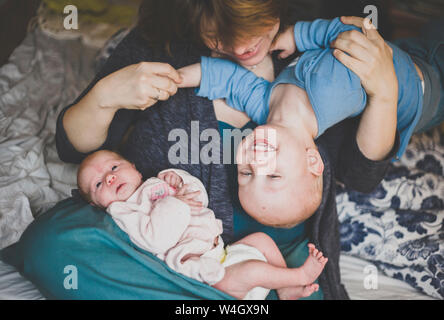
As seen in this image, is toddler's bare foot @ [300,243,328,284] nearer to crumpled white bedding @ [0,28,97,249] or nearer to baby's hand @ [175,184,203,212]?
baby's hand @ [175,184,203,212]

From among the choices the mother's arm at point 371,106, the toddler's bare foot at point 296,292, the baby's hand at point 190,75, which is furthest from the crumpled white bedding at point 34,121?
the mother's arm at point 371,106

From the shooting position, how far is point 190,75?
28.6 inches

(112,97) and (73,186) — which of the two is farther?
(73,186)

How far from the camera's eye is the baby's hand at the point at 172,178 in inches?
26.8

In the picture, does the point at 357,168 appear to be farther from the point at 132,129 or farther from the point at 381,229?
the point at 132,129

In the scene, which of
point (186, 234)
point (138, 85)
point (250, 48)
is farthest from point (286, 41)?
point (186, 234)

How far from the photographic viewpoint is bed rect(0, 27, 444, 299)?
0.74 meters

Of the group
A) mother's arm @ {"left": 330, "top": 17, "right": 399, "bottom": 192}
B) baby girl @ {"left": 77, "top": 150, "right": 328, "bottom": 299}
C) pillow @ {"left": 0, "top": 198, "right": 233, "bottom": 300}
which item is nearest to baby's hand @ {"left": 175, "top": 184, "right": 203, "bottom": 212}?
baby girl @ {"left": 77, "top": 150, "right": 328, "bottom": 299}

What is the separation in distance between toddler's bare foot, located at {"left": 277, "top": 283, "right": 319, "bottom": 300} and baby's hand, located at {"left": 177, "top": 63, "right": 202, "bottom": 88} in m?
0.42

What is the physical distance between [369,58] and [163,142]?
0.41m

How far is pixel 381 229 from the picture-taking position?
880mm

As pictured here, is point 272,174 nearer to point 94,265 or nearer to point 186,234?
point 186,234

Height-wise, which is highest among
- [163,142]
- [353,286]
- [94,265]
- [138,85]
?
[138,85]
